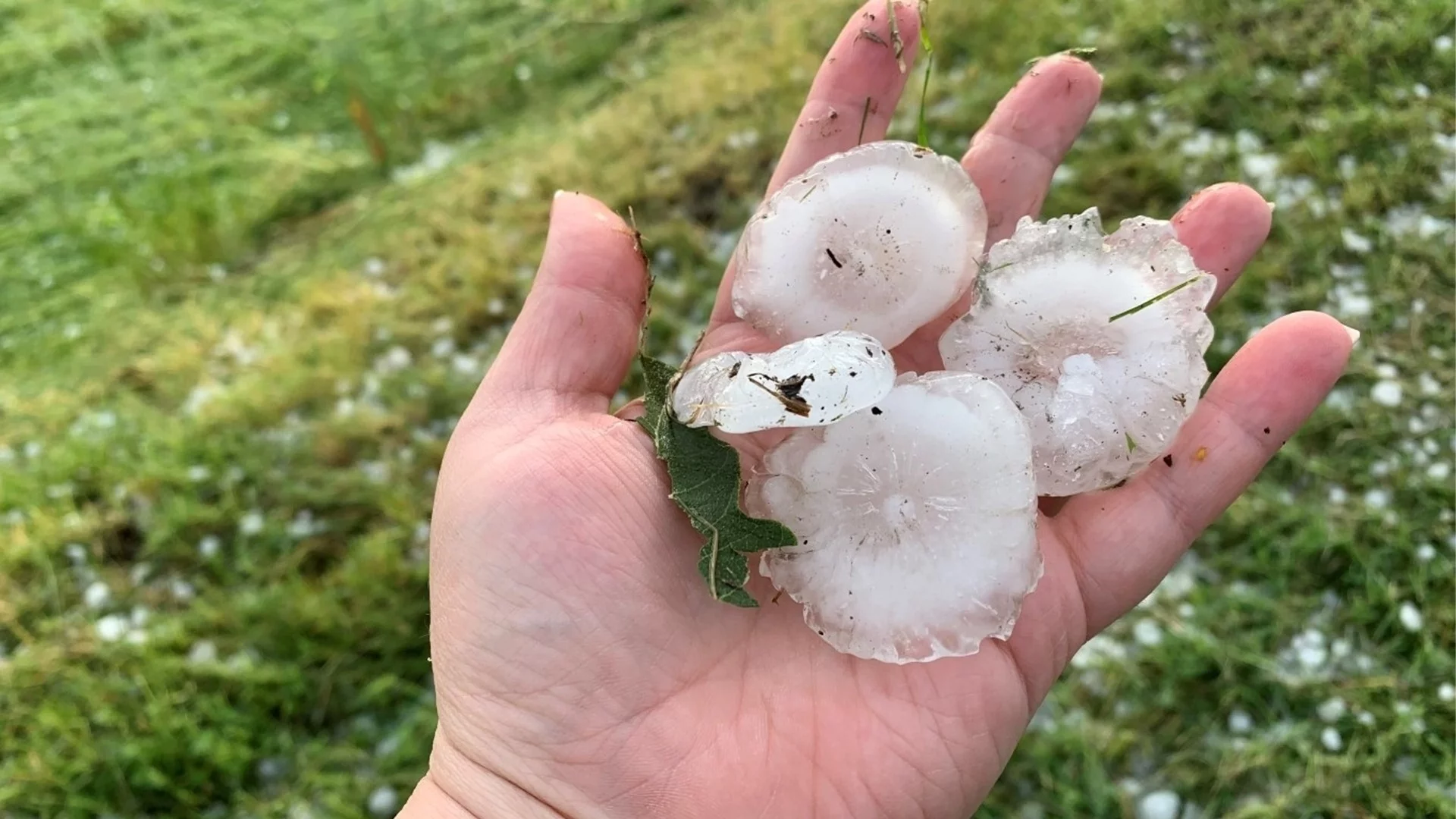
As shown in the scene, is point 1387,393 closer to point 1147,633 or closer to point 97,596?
point 1147,633

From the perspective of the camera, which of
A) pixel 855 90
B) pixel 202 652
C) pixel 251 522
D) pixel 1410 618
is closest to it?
pixel 855 90

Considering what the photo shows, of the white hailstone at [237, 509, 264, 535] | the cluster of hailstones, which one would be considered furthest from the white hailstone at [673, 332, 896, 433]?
the white hailstone at [237, 509, 264, 535]

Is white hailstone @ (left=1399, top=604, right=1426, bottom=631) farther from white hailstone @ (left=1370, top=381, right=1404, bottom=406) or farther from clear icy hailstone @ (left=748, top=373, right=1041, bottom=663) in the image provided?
clear icy hailstone @ (left=748, top=373, right=1041, bottom=663)

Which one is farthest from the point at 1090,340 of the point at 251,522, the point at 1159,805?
the point at 251,522

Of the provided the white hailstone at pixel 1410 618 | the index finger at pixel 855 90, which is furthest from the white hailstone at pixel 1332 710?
the index finger at pixel 855 90

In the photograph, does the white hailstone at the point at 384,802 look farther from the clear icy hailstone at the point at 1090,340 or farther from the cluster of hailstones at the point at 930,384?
the clear icy hailstone at the point at 1090,340
